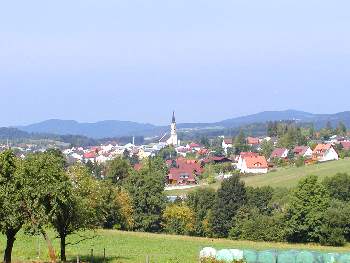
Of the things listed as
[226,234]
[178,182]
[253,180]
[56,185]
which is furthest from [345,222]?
[178,182]

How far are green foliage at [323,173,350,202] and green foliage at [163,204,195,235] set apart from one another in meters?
19.6

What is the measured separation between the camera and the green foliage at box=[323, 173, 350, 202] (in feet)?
317

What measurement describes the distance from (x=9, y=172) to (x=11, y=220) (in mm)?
2828

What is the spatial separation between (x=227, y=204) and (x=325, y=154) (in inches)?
4025

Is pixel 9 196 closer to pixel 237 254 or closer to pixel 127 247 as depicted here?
pixel 237 254

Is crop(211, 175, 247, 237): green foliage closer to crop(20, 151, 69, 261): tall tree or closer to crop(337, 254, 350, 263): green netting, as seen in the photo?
crop(337, 254, 350, 263): green netting

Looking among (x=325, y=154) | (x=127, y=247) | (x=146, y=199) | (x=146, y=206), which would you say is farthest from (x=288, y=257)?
(x=325, y=154)

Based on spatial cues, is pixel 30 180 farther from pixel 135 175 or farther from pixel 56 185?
pixel 135 175

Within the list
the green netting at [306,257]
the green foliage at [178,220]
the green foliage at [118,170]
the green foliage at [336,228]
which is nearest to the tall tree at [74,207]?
the green netting at [306,257]

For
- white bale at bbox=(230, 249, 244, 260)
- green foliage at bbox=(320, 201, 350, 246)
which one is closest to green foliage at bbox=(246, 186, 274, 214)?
green foliage at bbox=(320, 201, 350, 246)

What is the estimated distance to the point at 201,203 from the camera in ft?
326

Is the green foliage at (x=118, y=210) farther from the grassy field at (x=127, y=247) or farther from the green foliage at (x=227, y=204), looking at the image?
the grassy field at (x=127, y=247)

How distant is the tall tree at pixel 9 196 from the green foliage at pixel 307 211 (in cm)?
4418

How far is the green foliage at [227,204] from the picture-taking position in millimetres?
92938
